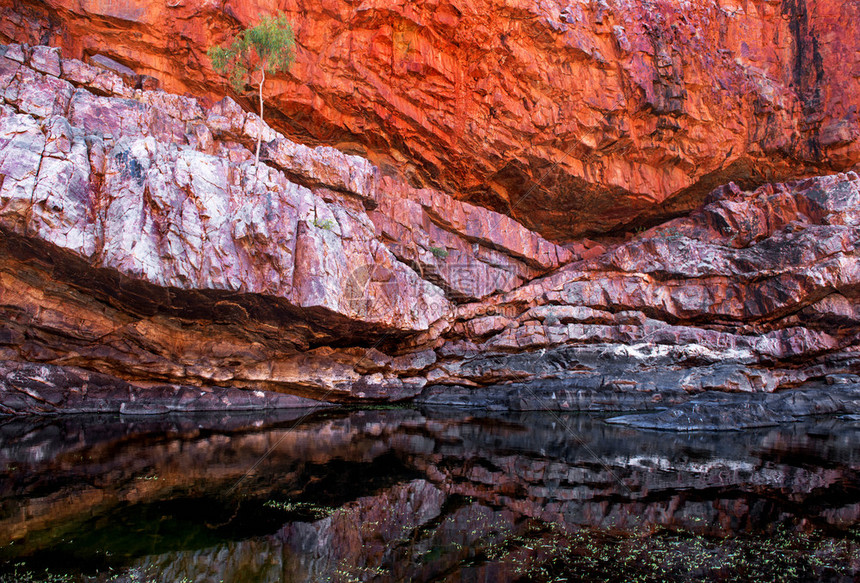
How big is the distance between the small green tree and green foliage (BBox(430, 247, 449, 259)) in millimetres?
12038

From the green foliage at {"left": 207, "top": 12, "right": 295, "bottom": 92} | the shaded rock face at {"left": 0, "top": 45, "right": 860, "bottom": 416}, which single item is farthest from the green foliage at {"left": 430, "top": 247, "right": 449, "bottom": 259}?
the green foliage at {"left": 207, "top": 12, "right": 295, "bottom": 92}

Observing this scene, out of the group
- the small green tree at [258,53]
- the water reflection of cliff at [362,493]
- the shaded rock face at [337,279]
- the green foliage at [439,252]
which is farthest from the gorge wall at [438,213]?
the water reflection of cliff at [362,493]

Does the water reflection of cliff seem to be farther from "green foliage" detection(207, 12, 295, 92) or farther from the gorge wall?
"green foliage" detection(207, 12, 295, 92)

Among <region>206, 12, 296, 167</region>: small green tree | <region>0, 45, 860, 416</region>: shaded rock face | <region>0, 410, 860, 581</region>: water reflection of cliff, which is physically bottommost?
<region>0, 410, 860, 581</region>: water reflection of cliff

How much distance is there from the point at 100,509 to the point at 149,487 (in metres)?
1.40

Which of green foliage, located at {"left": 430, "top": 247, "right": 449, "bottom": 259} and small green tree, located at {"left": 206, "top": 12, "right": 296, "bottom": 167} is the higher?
small green tree, located at {"left": 206, "top": 12, "right": 296, "bottom": 167}

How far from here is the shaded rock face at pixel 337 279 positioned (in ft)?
61.3

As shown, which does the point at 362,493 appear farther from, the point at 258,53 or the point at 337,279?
the point at 258,53

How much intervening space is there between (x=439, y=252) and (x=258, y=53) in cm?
1576

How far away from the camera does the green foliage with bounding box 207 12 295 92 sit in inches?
995

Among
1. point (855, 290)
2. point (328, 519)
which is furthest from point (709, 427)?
point (328, 519)

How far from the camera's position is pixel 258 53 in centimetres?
2606

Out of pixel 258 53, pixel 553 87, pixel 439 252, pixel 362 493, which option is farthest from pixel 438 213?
pixel 362 493

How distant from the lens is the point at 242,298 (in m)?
20.6
